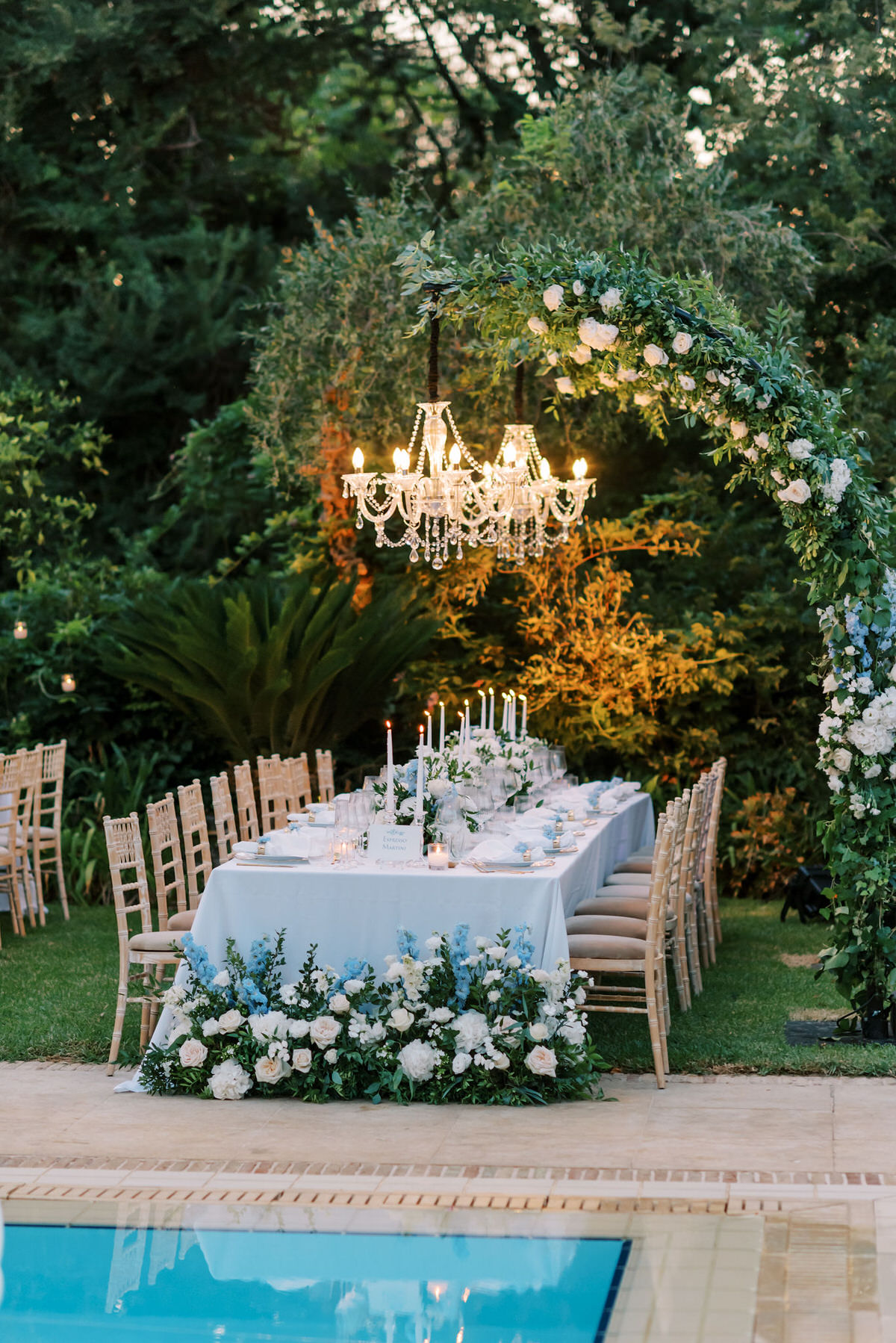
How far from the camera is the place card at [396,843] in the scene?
5898 millimetres

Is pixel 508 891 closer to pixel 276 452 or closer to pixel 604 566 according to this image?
pixel 604 566

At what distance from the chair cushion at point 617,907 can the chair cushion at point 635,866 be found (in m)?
1.05

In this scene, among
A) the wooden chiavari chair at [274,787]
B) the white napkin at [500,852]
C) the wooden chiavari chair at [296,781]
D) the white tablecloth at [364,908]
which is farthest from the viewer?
the wooden chiavari chair at [296,781]

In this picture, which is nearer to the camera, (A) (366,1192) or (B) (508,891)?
(A) (366,1192)

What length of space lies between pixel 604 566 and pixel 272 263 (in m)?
6.05

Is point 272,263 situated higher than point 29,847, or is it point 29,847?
point 272,263

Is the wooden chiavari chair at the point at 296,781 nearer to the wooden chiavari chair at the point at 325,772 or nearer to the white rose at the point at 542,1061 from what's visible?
the wooden chiavari chair at the point at 325,772

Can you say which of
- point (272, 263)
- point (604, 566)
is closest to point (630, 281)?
point (604, 566)

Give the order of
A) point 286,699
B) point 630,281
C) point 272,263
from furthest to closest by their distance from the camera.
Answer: point 272,263 < point 286,699 < point 630,281

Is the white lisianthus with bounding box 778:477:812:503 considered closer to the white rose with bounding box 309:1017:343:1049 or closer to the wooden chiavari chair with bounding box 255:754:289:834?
the white rose with bounding box 309:1017:343:1049

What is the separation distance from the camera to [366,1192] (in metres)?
4.55

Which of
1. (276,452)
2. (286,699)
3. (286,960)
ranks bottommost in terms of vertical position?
(286,960)

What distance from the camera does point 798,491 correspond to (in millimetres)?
5922

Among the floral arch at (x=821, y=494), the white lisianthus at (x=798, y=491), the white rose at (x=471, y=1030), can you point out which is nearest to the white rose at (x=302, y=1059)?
the white rose at (x=471, y=1030)
